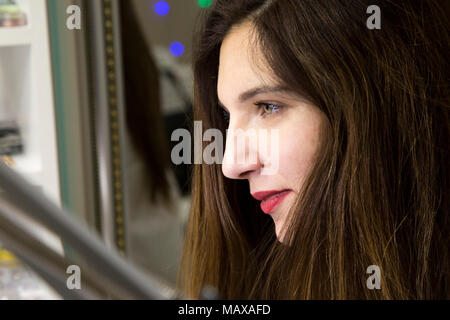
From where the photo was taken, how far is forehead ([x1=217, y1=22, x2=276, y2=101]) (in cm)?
60

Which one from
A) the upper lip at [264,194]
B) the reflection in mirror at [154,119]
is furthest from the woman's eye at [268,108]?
the reflection in mirror at [154,119]

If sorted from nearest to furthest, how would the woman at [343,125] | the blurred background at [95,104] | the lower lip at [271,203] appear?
the woman at [343,125] < the lower lip at [271,203] < the blurred background at [95,104]

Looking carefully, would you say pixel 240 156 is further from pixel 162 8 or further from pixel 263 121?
pixel 162 8

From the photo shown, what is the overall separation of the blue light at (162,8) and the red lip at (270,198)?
0.35 m

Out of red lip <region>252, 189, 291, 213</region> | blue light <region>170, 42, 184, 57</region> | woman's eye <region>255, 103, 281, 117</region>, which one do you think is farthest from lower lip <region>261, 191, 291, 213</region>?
blue light <region>170, 42, 184, 57</region>

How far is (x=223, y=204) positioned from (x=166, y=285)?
0.97 feet

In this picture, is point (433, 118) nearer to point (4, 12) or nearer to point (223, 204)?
point (223, 204)

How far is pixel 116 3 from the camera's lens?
0.85 m

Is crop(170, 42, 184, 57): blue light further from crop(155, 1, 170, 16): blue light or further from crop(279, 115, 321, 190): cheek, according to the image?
crop(279, 115, 321, 190): cheek

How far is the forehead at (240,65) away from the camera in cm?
60

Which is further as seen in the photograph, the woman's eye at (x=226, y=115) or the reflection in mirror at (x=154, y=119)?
the reflection in mirror at (x=154, y=119)

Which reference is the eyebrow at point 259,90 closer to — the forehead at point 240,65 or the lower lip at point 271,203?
the forehead at point 240,65

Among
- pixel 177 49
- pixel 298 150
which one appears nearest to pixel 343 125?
pixel 298 150

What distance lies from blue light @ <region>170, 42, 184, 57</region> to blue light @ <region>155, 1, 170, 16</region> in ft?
0.16
